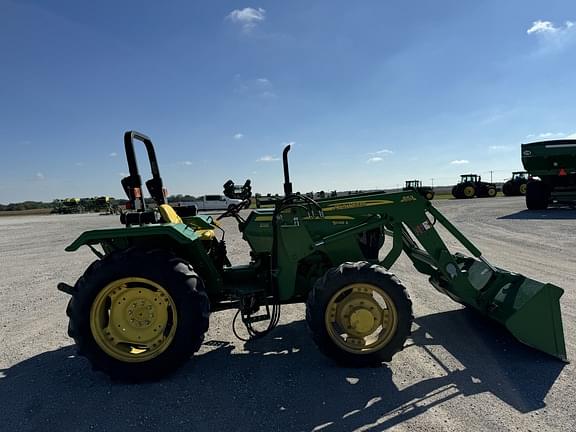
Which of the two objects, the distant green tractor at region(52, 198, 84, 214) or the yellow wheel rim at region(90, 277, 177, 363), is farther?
the distant green tractor at region(52, 198, 84, 214)

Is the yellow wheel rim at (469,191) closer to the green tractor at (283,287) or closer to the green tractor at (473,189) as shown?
the green tractor at (473,189)

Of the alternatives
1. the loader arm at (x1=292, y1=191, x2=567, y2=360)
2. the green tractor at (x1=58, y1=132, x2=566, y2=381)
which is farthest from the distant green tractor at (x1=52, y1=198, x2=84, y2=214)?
the loader arm at (x1=292, y1=191, x2=567, y2=360)

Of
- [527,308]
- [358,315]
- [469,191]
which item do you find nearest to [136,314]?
[358,315]

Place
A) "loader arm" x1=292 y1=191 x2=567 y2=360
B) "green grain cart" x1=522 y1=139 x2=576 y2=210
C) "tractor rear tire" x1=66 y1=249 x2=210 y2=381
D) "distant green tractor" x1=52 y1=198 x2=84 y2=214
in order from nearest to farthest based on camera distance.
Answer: "tractor rear tire" x1=66 y1=249 x2=210 y2=381
"loader arm" x1=292 y1=191 x2=567 y2=360
"green grain cart" x1=522 y1=139 x2=576 y2=210
"distant green tractor" x1=52 y1=198 x2=84 y2=214

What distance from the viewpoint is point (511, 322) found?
319cm

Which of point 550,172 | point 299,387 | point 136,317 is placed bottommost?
point 299,387

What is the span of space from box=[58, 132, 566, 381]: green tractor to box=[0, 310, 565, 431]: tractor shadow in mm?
207

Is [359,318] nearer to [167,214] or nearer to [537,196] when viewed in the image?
[167,214]

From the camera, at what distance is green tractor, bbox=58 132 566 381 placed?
3.01 metres

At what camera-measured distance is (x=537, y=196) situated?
1588cm

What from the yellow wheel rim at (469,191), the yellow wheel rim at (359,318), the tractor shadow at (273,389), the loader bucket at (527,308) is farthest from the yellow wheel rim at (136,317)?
the yellow wheel rim at (469,191)

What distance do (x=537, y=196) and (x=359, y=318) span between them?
16.3m

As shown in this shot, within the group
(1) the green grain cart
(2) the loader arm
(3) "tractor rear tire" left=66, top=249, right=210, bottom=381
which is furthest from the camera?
(1) the green grain cart

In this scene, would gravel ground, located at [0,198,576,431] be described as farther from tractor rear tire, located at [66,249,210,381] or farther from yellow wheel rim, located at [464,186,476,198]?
yellow wheel rim, located at [464,186,476,198]
